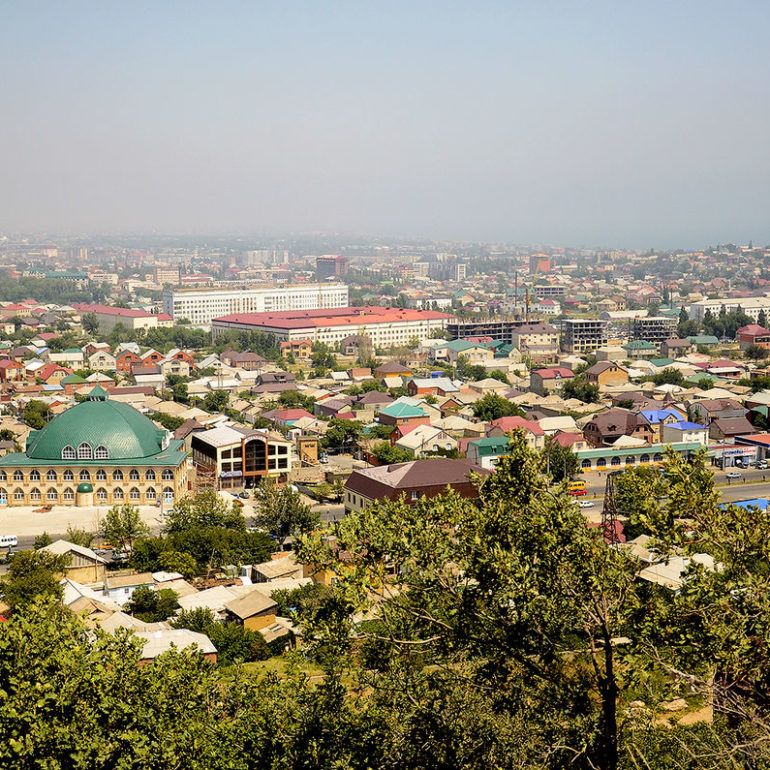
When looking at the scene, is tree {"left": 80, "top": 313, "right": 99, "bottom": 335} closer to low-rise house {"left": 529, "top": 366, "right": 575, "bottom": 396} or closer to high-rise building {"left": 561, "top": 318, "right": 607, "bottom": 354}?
high-rise building {"left": 561, "top": 318, "right": 607, "bottom": 354}

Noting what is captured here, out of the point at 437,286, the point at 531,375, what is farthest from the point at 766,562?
the point at 437,286

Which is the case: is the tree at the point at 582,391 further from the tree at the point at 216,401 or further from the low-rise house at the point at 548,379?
the tree at the point at 216,401

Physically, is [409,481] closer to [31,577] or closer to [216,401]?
[31,577]

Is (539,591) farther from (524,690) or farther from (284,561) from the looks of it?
(284,561)

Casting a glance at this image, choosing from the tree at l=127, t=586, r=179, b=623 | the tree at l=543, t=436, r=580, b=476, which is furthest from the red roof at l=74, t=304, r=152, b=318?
the tree at l=127, t=586, r=179, b=623

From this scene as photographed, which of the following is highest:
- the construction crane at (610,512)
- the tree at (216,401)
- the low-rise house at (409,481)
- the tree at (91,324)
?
the construction crane at (610,512)

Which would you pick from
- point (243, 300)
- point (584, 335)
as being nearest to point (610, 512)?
point (584, 335)

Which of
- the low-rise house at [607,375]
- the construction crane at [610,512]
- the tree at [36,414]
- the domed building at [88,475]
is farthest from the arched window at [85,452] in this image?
the low-rise house at [607,375]
